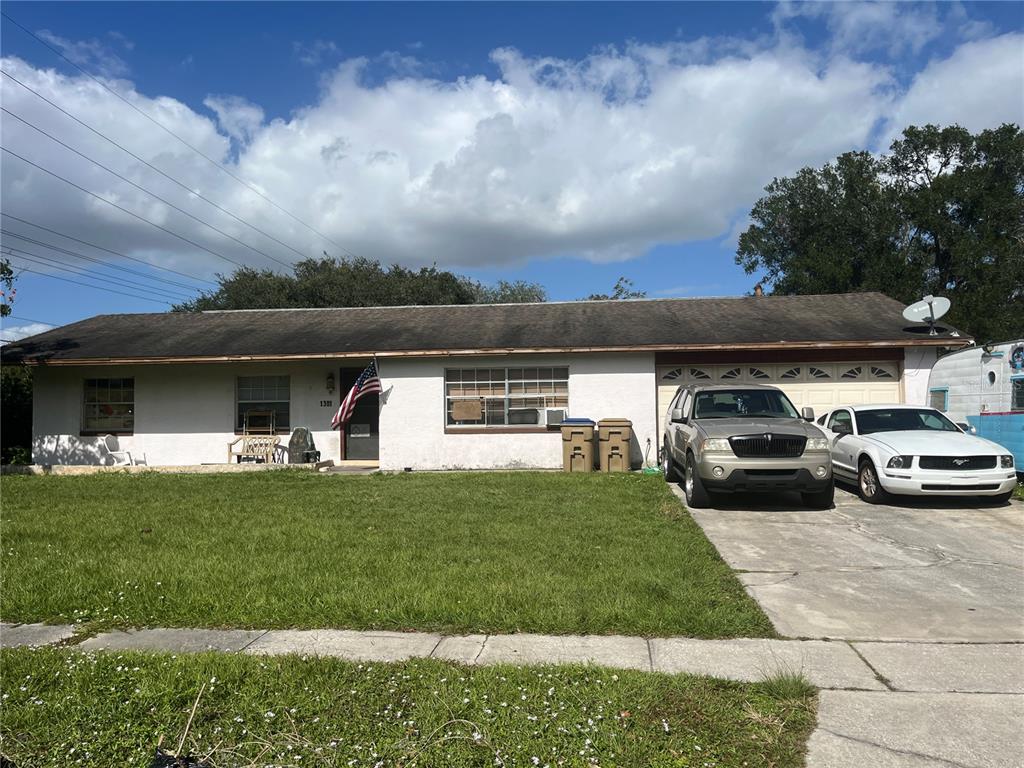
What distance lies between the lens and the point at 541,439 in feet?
49.9

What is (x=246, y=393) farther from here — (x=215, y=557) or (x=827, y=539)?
(x=827, y=539)

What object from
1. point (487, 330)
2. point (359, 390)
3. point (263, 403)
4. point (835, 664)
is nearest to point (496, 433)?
point (487, 330)

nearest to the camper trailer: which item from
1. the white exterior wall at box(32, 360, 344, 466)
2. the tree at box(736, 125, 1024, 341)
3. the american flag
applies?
the american flag

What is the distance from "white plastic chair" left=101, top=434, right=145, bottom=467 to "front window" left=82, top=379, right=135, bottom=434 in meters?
0.23

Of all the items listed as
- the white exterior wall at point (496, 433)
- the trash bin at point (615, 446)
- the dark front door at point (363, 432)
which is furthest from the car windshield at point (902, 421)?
the dark front door at point (363, 432)

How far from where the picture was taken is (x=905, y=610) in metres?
5.39

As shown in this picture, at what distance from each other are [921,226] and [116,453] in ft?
130

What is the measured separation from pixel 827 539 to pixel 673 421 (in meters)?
4.20

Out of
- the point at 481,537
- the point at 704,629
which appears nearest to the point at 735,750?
the point at 704,629

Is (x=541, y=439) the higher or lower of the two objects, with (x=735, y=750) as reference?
higher

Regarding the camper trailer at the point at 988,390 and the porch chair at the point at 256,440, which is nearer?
the camper trailer at the point at 988,390

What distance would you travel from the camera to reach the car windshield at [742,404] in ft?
35.0

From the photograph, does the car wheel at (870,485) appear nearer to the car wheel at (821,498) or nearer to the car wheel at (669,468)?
the car wheel at (821,498)

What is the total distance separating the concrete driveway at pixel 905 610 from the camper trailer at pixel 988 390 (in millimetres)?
1571
